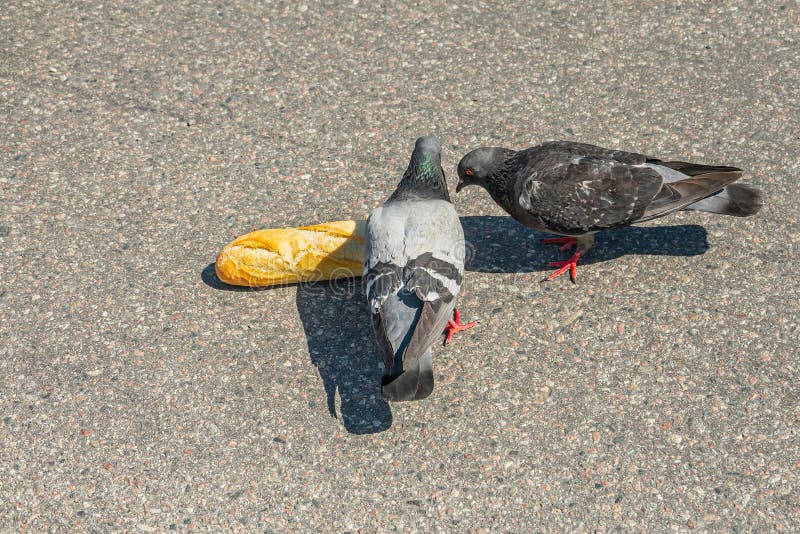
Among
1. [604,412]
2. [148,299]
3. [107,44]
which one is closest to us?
[604,412]

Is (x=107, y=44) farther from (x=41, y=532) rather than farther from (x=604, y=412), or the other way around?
(x=604, y=412)

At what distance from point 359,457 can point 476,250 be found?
1.68 meters

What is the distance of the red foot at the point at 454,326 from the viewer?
456 cm

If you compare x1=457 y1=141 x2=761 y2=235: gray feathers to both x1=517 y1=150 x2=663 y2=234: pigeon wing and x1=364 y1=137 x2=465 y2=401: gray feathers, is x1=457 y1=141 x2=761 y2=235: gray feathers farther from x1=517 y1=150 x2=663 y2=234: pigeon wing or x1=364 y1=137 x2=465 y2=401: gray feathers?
x1=364 y1=137 x2=465 y2=401: gray feathers

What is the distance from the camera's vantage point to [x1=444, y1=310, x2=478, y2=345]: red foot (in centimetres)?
456

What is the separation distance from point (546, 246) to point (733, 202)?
115cm

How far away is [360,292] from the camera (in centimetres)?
488

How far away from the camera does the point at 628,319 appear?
4637 mm

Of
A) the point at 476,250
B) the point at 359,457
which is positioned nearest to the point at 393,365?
the point at 359,457

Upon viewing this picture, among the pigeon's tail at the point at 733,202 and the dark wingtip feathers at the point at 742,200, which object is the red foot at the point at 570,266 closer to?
the pigeon's tail at the point at 733,202

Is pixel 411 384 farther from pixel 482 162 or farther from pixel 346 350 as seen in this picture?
pixel 482 162

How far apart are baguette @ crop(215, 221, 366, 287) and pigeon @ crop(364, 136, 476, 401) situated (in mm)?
215

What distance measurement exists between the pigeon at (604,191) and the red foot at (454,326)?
686 millimetres

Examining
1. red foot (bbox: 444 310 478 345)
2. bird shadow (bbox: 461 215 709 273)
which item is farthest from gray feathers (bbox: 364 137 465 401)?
bird shadow (bbox: 461 215 709 273)
